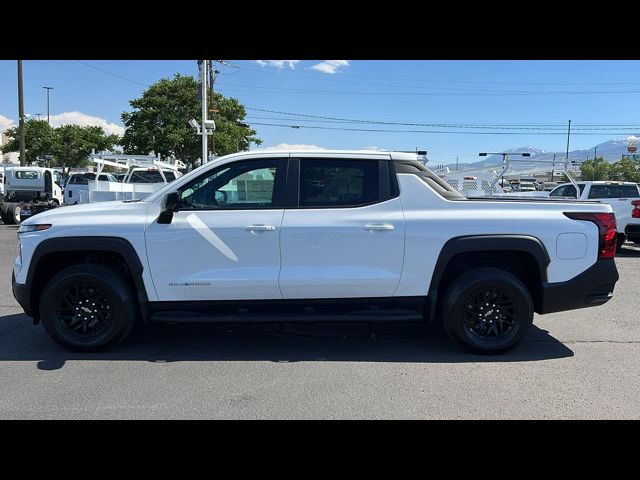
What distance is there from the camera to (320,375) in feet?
13.9

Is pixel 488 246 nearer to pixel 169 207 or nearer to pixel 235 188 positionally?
pixel 235 188

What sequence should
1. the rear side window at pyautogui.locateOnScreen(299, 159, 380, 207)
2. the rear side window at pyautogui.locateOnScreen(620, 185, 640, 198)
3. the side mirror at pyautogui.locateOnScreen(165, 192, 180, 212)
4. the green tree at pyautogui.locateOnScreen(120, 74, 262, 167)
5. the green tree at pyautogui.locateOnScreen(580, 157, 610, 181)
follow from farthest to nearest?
the green tree at pyautogui.locateOnScreen(580, 157, 610, 181)
the green tree at pyautogui.locateOnScreen(120, 74, 262, 167)
the rear side window at pyautogui.locateOnScreen(620, 185, 640, 198)
the rear side window at pyautogui.locateOnScreen(299, 159, 380, 207)
the side mirror at pyautogui.locateOnScreen(165, 192, 180, 212)

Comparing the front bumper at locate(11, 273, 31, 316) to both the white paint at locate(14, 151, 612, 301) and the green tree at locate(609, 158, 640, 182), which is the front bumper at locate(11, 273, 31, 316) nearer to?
the white paint at locate(14, 151, 612, 301)

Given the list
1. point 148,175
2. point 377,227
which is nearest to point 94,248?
point 377,227

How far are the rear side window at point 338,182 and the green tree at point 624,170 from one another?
47.5 m

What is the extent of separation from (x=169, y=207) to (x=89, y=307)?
126cm

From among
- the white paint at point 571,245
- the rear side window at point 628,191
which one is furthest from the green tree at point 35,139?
the white paint at point 571,245

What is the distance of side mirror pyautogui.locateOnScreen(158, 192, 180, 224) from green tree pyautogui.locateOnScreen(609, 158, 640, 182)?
4881cm

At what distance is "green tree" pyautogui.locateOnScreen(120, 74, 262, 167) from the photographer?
31.9 meters

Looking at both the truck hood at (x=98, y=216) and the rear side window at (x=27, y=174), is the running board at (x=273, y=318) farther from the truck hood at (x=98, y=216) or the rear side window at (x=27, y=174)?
the rear side window at (x=27, y=174)

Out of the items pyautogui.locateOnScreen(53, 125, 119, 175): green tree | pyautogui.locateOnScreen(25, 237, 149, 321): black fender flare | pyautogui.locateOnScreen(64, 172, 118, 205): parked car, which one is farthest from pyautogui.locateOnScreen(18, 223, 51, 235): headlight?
pyautogui.locateOnScreen(53, 125, 119, 175): green tree

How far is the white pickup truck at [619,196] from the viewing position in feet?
38.8
